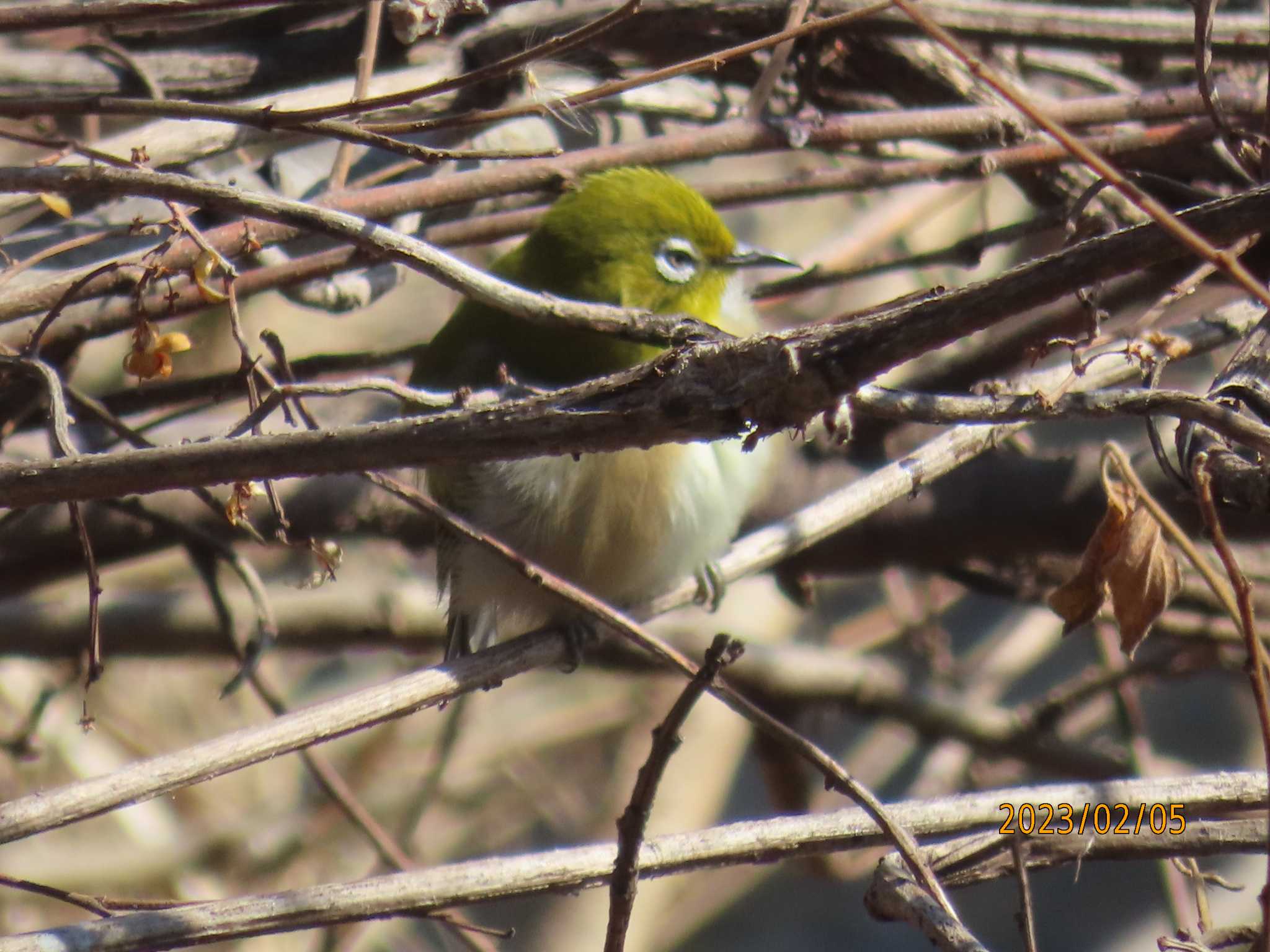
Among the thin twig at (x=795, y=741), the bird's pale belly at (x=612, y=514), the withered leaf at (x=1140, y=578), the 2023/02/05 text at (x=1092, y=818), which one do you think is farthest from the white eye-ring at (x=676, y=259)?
the 2023/02/05 text at (x=1092, y=818)

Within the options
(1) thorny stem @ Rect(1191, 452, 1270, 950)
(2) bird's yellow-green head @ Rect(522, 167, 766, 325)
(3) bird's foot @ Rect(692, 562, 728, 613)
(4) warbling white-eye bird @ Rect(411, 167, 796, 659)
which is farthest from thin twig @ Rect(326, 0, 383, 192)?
(1) thorny stem @ Rect(1191, 452, 1270, 950)

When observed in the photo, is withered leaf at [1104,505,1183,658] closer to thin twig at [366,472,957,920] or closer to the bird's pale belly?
thin twig at [366,472,957,920]

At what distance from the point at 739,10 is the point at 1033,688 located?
502 cm

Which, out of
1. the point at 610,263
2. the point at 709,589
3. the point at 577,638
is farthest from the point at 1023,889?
the point at 610,263

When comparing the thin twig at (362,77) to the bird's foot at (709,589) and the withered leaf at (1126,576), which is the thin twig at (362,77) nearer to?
the bird's foot at (709,589)

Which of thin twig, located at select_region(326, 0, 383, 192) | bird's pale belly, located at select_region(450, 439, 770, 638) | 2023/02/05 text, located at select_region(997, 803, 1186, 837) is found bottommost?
2023/02/05 text, located at select_region(997, 803, 1186, 837)

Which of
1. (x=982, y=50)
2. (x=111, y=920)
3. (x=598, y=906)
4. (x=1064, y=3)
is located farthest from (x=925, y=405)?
(x=598, y=906)

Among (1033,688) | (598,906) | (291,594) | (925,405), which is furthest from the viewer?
(1033,688)

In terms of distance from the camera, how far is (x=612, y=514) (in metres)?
3.86

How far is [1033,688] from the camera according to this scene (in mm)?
7648

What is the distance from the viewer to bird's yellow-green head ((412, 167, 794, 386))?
412 cm

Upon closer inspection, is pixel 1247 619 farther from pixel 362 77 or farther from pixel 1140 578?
pixel 362 77

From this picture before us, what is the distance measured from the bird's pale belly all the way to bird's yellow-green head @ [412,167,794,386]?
37cm

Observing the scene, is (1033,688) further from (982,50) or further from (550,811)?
(982,50)
